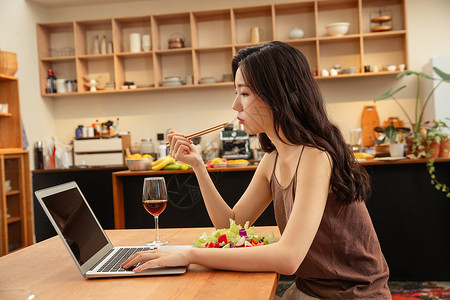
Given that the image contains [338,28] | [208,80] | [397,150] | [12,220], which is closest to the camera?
[397,150]

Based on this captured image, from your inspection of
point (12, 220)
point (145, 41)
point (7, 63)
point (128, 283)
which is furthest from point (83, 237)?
point (145, 41)

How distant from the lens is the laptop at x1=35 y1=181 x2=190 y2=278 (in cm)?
116

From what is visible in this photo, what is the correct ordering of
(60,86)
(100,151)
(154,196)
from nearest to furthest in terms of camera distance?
(154,196) → (100,151) → (60,86)

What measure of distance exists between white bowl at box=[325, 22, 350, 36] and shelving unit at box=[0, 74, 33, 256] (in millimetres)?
3449

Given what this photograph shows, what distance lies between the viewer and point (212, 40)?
6.15m

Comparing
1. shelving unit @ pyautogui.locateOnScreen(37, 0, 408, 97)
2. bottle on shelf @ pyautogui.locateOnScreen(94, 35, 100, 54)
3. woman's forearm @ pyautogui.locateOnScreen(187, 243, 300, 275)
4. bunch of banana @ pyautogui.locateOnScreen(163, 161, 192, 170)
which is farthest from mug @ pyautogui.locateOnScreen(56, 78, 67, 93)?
woman's forearm @ pyautogui.locateOnScreen(187, 243, 300, 275)

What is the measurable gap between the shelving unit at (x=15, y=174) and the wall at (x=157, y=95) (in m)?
0.66

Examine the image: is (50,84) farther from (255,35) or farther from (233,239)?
(233,239)

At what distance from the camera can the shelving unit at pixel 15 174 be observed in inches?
192

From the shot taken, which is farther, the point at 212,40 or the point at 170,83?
the point at 212,40

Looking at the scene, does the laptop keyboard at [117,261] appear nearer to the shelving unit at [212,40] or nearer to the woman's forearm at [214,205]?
the woman's forearm at [214,205]

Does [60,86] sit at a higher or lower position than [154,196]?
higher

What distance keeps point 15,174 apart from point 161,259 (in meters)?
4.26

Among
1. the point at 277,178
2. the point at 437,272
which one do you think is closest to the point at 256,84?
the point at 277,178
